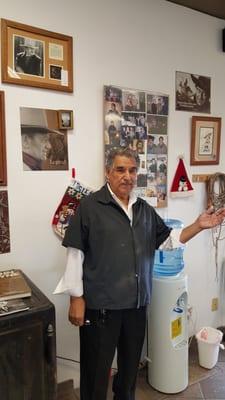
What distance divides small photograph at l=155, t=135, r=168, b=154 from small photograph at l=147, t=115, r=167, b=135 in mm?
31

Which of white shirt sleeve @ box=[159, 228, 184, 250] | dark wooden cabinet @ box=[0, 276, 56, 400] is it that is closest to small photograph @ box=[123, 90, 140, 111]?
white shirt sleeve @ box=[159, 228, 184, 250]

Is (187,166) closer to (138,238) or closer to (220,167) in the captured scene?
(220,167)

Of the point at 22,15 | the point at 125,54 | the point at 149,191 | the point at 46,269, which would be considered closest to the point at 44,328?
the point at 46,269

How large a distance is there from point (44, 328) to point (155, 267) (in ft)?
3.53

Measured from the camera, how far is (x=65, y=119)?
1.93 metres

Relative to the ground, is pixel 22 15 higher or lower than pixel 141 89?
higher

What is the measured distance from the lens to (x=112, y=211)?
1.64m

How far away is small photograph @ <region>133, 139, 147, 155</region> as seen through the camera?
2.22 meters

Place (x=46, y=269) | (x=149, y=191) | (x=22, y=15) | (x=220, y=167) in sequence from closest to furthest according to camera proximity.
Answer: (x=22, y=15), (x=46, y=269), (x=149, y=191), (x=220, y=167)

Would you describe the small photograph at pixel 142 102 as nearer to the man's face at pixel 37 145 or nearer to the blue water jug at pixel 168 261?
the man's face at pixel 37 145

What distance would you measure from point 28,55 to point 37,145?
1.57 feet

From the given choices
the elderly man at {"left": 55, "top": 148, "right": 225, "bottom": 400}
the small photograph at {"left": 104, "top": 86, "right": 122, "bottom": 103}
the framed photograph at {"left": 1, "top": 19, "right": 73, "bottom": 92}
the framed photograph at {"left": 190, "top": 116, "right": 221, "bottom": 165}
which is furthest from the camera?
Answer: the framed photograph at {"left": 190, "top": 116, "right": 221, "bottom": 165}

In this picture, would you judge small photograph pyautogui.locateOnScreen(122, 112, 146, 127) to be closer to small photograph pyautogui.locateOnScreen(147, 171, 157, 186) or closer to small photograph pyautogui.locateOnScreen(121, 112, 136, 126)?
small photograph pyautogui.locateOnScreen(121, 112, 136, 126)

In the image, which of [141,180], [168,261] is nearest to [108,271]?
[168,261]
